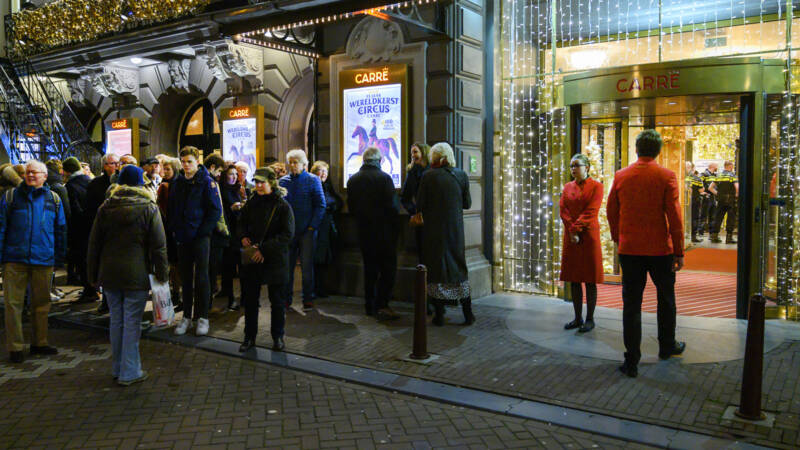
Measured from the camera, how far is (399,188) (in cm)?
908

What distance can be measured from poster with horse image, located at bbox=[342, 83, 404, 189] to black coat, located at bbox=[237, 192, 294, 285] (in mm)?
2936

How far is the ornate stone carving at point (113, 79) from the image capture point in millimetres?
14602

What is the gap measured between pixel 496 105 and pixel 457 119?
3.16 feet

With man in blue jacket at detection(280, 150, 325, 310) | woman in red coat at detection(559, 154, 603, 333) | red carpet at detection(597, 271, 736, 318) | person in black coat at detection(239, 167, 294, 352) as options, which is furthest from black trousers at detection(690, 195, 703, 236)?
person in black coat at detection(239, 167, 294, 352)

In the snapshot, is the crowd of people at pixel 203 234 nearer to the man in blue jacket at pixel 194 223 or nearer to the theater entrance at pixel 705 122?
the man in blue jacket at pixel 194 223

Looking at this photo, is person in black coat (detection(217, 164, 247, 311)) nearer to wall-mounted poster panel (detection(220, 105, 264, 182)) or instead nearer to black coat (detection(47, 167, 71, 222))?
black coat (detection(47, 167, 71, 222))

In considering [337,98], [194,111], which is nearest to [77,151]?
[194,111]

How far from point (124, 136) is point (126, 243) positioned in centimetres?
1039

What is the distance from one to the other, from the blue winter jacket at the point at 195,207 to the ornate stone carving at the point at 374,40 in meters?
3.27

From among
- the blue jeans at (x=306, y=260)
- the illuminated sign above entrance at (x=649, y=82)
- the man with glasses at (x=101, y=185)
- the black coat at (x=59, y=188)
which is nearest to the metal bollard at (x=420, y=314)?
the blue jeans at (x=306, y=260)

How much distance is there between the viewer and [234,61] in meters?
12.2

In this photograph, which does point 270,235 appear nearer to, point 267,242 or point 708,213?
point 267,242

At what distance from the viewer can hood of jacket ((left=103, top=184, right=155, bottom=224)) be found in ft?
17.9

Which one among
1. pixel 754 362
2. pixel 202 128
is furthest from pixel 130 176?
pixel 202 128
